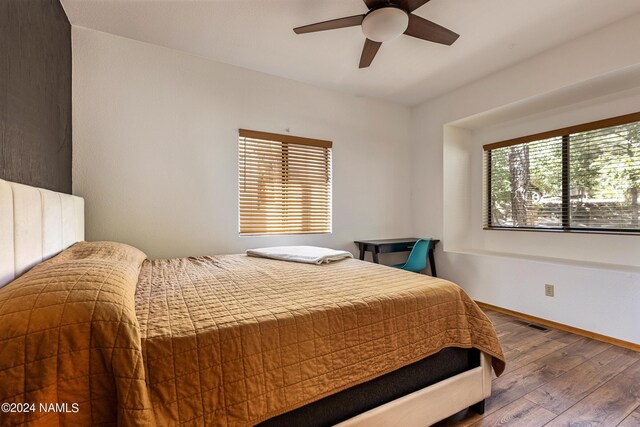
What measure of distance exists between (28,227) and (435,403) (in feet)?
6.54

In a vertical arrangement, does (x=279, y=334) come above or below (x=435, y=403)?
above

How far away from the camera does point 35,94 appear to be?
1.62 meters

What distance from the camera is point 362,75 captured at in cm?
314

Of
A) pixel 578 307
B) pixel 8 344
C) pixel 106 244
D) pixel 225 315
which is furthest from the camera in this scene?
pixel 578 307

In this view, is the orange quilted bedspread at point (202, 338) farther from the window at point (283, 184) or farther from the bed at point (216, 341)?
the window at point (283, 184)

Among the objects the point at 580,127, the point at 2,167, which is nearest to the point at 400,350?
the point at 2,167

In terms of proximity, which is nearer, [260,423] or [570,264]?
[260,423]

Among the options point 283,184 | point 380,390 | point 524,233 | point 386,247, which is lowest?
point 380,390

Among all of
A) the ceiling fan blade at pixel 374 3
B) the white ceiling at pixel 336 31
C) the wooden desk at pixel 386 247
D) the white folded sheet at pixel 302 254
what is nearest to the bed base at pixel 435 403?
the white folded sheet at pixel 302 254

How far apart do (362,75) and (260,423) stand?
3.15m

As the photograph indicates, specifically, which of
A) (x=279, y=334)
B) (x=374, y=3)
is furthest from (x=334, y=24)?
(x=279, y=334)

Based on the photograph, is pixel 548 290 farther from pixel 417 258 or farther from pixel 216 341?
pixel 216 341

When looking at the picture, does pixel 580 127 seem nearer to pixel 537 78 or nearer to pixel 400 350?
pixel 537 78

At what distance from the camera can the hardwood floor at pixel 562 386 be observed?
4.99 ft
